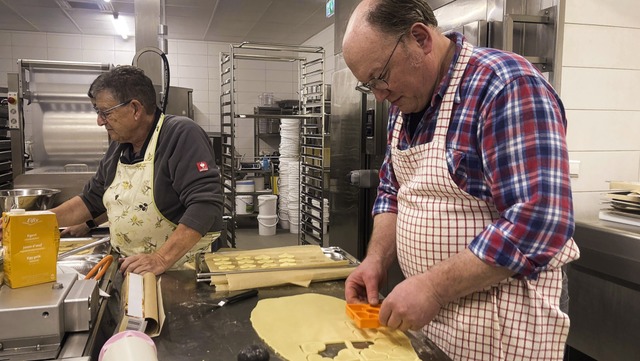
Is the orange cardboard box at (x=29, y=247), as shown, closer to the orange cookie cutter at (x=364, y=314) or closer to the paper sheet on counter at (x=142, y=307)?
the paper sheet on counter at (x=142, y=307)

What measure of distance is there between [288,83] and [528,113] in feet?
23.6

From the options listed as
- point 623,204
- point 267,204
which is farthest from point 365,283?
point 267,204

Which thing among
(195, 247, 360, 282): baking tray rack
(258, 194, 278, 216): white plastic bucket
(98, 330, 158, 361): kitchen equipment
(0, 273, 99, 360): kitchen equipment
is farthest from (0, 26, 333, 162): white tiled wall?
(98, 330, 158, 361): kitchen equipment

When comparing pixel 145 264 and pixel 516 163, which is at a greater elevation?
pixel 516 163

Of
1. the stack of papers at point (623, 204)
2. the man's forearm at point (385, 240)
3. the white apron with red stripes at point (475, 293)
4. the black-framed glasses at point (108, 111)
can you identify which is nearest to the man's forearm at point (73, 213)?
the black-framed glasses at point (108, 111)

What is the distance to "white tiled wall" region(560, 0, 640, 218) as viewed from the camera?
6.40ft

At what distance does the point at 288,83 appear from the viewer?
26.0 feet

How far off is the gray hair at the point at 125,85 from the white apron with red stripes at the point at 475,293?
46.2 inches

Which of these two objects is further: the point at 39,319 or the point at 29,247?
the point at 29,247

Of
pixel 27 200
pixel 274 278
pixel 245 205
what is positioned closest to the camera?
pixel 274 278

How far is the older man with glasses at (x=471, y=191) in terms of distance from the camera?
937 mm

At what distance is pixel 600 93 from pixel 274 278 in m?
1.62

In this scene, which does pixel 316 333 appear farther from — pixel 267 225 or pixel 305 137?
pixel 267 225

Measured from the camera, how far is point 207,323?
112 centimetres
